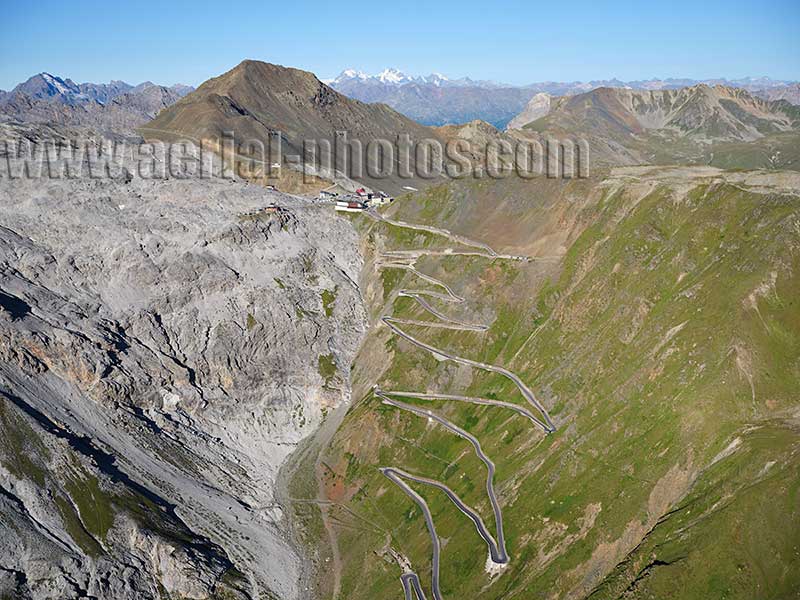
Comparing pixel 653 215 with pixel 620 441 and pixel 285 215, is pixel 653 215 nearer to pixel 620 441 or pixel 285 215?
pixel 620 441

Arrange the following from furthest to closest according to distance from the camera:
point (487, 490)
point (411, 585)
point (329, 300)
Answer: point (329, 300)
point (487, 490)
point (411, 585)

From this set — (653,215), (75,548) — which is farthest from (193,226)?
(653,215)

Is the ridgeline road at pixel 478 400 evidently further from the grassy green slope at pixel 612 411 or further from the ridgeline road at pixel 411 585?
the ridgeline road at pixel 411 585

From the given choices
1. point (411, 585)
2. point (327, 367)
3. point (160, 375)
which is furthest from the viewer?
point (327, 367)

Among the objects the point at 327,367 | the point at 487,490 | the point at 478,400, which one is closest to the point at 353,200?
the point at 327,367

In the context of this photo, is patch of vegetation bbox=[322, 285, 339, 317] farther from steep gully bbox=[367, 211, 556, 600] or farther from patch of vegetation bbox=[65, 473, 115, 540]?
patch of vegetation bbox=[65, 473, 115, 540]

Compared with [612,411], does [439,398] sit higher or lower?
lower

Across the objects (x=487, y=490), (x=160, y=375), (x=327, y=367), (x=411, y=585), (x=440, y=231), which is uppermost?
(x=440, y=231)

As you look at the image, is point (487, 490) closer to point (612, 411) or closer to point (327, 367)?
point (612, 411)
